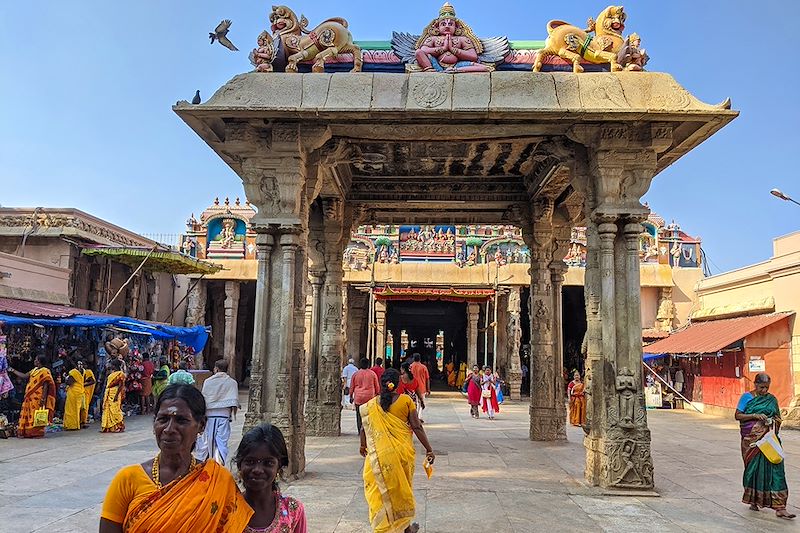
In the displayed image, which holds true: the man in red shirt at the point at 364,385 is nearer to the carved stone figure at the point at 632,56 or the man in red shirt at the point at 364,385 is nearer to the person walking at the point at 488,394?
the carved stone figure at the point at 632,56

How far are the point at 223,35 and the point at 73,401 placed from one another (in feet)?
27.8

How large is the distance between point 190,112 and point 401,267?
52.4ft

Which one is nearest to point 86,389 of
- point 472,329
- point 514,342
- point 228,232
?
point 228,232

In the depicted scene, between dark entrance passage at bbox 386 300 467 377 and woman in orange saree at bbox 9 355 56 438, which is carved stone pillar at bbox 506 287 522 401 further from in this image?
woman in orange saree at bbox 9 355 56 438

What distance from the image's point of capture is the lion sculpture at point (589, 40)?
7.48m

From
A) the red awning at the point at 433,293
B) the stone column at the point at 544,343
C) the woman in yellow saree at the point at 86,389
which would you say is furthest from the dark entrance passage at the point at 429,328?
the woman in yellow saree at the point at 86,389

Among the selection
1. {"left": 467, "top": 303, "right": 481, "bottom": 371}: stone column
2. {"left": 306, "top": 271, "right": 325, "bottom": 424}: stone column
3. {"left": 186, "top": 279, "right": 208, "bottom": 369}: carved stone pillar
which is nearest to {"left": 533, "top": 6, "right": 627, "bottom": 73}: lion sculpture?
{"left": 306, "top": 271, "right": 325, "bottom": 424}: stone column

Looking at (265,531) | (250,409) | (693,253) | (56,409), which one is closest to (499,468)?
(250,409)

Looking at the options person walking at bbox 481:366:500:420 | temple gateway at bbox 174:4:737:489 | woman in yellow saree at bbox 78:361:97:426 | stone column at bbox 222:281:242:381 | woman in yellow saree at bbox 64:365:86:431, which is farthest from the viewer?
stone column at bbox 222:281:242:381

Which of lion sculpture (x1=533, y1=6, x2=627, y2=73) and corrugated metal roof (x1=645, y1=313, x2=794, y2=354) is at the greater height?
lion sculpture (x1=533, y1=6, x2=627, y2=73)

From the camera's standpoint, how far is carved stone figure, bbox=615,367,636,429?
6832 millimetres

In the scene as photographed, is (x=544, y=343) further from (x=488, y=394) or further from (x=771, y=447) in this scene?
(x=488, y=394)

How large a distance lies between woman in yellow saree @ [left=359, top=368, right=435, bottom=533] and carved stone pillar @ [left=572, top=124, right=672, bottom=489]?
116 inches

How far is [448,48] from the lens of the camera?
7637mm
